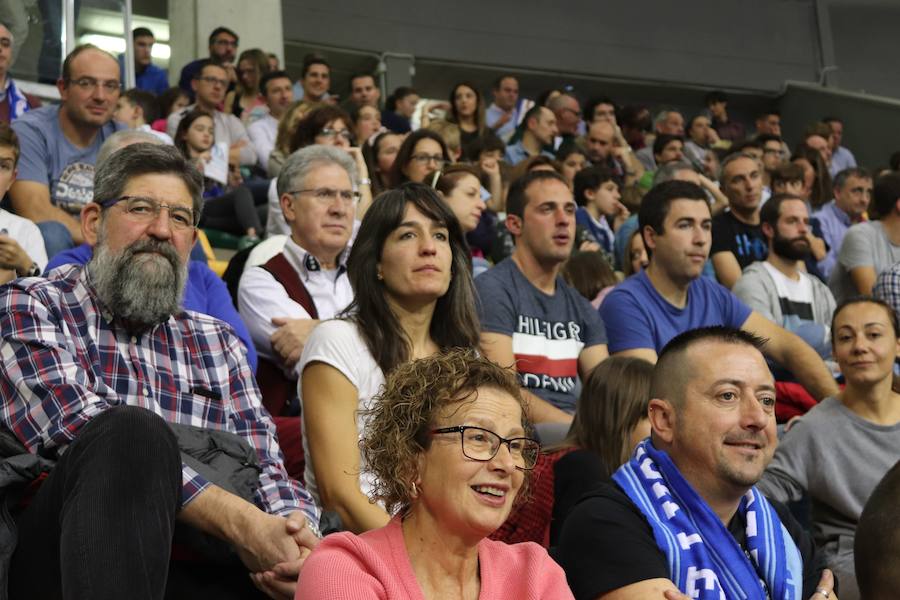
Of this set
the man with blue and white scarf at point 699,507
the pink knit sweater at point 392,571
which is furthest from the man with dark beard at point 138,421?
the man with blue and white scarf at point 699,507

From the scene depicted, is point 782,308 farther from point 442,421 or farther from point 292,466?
point 442,421

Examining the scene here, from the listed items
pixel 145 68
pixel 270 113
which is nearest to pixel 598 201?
pixel 270 113

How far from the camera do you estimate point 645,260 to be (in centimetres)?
570

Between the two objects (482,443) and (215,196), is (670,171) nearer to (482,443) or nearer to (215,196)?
(215,196)

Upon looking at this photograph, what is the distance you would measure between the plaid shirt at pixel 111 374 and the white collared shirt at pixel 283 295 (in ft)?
2.75

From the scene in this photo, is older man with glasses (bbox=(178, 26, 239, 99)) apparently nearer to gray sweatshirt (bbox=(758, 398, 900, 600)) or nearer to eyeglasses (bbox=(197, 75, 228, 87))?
eyeglasses (bbox=(197, 75, 228, 87))

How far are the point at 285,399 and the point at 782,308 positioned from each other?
257 centimetres

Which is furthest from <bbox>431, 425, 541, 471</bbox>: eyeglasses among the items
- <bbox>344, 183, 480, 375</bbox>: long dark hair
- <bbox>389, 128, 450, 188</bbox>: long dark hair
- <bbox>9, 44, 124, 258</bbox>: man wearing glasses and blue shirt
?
<bbox>389, 128, 450, 188</bbox>: long dark hair

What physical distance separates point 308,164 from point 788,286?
2352mm

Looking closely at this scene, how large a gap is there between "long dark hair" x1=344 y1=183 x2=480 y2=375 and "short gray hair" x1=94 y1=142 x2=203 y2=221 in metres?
0.47

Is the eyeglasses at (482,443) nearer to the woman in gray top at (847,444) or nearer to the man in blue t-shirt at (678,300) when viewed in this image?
the woman in gray top at (847,444)

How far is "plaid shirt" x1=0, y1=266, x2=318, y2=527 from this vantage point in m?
2.26

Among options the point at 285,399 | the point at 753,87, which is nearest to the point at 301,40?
the point at 753,87

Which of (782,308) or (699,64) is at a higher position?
(699,64)
